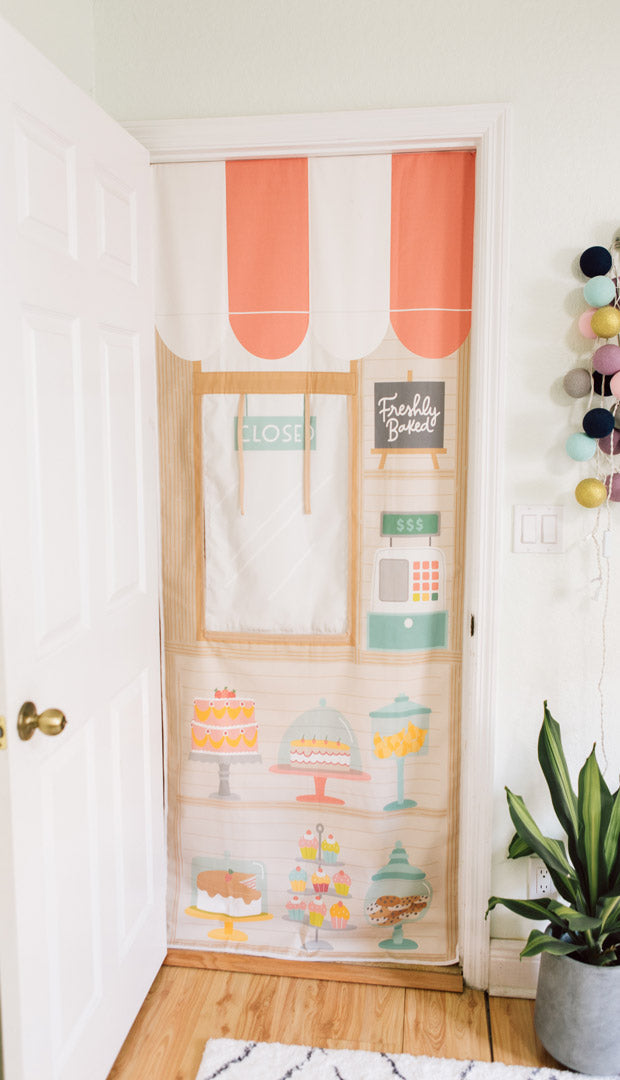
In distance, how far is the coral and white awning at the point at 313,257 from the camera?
78.7 inches

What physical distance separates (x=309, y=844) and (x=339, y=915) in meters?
0.21

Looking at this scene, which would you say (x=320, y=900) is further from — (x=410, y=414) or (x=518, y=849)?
(x=410, y=414)

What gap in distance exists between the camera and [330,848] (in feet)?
7.28

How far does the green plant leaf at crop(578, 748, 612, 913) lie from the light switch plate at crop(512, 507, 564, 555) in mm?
491

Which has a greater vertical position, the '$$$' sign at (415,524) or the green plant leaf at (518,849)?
the '$$$' sign at (415,524)

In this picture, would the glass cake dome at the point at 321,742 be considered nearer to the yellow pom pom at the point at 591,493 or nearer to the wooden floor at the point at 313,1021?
the wooden floor at the point at 313,1021

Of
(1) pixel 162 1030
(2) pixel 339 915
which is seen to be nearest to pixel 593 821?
(2) pixel 339 915

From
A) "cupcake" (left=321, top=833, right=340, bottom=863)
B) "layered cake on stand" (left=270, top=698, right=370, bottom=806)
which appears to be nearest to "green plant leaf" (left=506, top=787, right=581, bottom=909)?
"layered cake on stand" (left=270, top=698, right=370, bottom=806)

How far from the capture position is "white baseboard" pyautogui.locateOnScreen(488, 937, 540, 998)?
210cm

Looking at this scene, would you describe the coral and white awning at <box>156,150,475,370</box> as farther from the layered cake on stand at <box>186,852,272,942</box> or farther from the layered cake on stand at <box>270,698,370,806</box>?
Result: the layered cake on stand at <box>186,852,272,942</box>

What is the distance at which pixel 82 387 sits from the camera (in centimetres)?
163

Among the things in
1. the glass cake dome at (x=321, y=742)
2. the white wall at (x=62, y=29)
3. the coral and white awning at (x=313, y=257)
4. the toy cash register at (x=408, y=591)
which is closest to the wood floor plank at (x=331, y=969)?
the glass cake dome at (x=321, y=742)

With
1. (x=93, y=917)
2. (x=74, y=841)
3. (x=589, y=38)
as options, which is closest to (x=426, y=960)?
(x=93, y=917)

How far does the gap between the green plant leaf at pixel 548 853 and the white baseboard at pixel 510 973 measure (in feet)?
1.10
